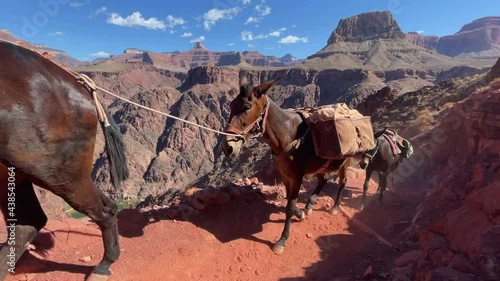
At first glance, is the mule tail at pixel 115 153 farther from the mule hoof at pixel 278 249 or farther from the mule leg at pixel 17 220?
the mule hoof at pixel 278 249

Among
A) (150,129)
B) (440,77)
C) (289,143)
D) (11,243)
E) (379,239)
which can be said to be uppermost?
(440,77)

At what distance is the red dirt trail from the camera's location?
4.05 meters

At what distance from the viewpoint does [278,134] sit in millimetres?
4699

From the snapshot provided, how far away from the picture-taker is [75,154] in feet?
10.2

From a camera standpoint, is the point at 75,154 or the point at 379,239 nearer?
the point at 75,154

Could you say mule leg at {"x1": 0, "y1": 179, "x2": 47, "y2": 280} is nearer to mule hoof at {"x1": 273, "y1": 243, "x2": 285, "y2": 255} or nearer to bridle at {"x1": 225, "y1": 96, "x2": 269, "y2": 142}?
bridle at {"x1": 225, "y1": 96, "x2": 269, "y2": 142}

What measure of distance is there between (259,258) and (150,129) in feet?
Result: 359

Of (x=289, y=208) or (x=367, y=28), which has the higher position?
(x=367, y=28)

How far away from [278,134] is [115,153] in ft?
7.60

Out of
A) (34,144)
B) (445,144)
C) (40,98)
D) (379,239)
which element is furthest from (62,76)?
(445,144)

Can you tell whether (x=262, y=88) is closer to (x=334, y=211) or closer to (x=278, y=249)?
(x=278, y=249)

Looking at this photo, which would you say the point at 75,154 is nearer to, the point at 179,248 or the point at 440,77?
the point at 179,248

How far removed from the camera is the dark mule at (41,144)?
272 centimetres

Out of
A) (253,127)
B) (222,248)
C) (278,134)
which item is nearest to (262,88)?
(253,127)
